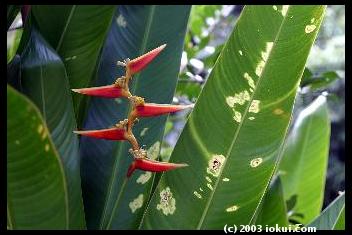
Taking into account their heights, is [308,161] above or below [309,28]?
below

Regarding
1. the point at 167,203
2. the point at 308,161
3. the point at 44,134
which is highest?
the point at 44,134

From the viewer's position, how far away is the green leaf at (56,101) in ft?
2.03

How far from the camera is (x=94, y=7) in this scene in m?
0.76

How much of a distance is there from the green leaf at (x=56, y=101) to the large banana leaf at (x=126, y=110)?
0.30 feet

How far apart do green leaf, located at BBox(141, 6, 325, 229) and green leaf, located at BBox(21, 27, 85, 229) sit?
0.34 feet

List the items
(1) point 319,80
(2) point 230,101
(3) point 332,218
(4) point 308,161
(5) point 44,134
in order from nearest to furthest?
(5) point 44,134
(2) point 230,101
(3) point 332,218
(1) point 319,80
(4) point 308,161

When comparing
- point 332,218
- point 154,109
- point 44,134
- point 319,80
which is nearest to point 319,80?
point 319,80

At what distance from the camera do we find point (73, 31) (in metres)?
0.76

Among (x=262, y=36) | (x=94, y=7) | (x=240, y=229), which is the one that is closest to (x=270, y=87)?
(x=262, y=36)

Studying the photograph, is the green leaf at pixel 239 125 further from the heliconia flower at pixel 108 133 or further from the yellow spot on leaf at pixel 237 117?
the heliconia flower at pixel 108 133

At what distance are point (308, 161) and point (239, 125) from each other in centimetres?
65

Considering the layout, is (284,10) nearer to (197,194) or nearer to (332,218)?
(197,194)

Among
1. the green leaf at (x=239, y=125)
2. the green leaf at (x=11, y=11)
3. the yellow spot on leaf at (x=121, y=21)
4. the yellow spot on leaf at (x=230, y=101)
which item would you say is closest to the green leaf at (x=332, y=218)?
the green leaf at (x=239, y=125)
